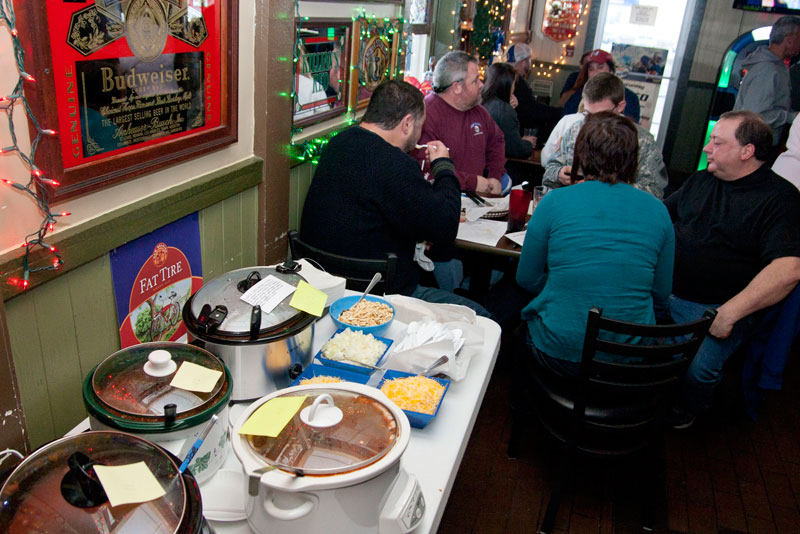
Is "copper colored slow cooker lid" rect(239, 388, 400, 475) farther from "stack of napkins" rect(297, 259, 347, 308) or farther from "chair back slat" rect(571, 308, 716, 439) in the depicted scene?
"chair back slat" rect(571, 308, 716, 439)

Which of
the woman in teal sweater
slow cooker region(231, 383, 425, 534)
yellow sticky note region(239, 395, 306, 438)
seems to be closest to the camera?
slow cooker region(231, 383, 425, 534)

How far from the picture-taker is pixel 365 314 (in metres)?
1.94

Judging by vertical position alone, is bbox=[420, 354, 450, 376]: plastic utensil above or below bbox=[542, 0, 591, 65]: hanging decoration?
below

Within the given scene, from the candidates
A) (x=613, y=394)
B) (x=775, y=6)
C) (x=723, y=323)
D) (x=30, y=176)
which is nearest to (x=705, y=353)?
(x=723, y=323)

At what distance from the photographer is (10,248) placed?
1348 millimetres

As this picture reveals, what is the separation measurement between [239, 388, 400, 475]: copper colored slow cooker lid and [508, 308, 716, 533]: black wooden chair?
104 cm

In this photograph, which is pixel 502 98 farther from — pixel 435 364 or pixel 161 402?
pixel 161 402

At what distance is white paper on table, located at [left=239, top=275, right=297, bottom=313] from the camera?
1549 mm

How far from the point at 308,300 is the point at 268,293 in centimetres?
11

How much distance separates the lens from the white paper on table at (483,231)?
2855mm

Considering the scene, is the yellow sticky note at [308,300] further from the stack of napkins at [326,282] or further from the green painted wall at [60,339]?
the green painted wall at [60,339]

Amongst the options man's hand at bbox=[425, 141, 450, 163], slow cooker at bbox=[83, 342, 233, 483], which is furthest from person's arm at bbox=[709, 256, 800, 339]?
slow cooker at bbox=[83, 342, 233, 483]

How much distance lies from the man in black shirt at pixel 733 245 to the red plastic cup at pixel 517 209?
0.74m

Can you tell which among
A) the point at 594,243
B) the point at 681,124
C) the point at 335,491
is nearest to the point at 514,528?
the point at 594,243
